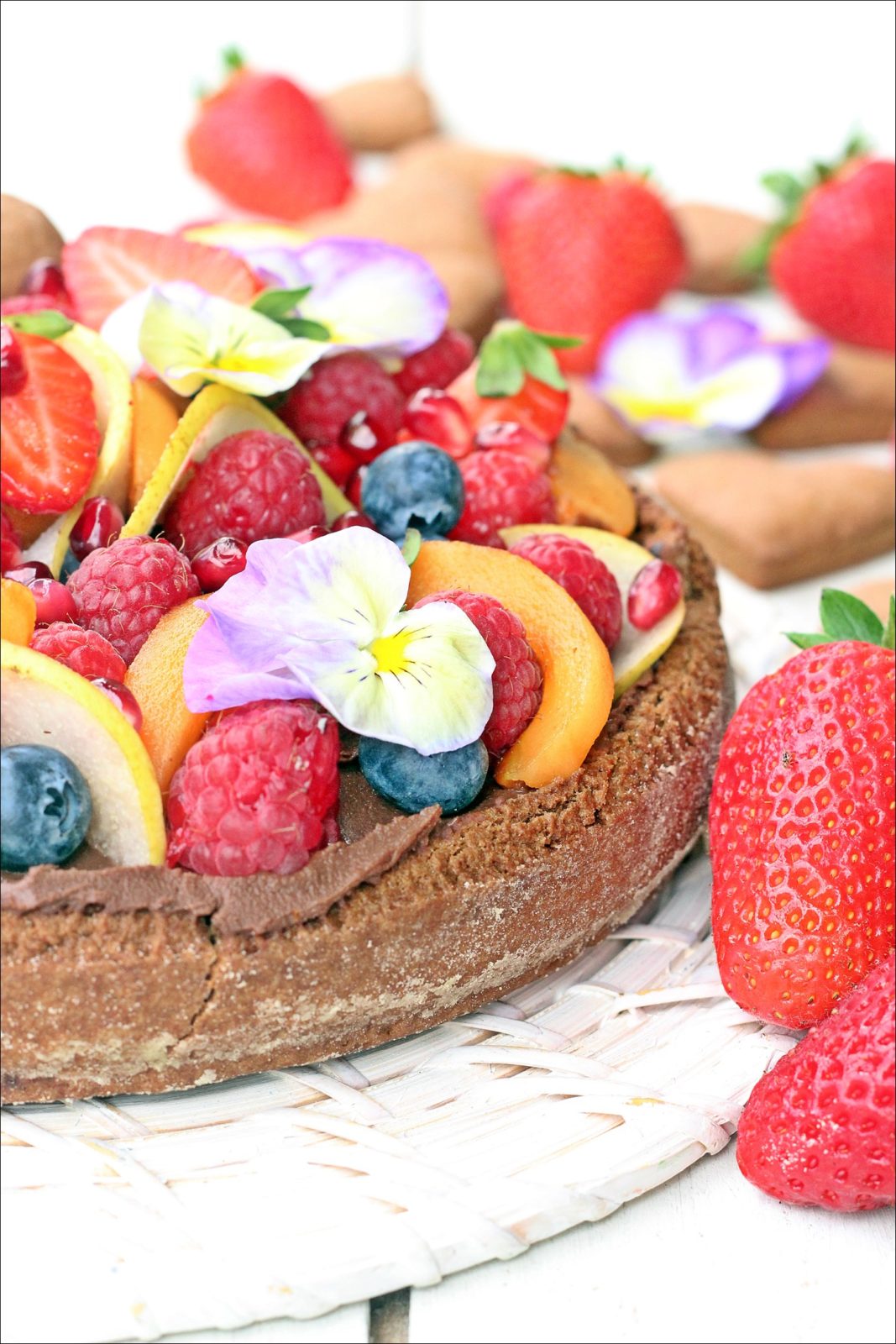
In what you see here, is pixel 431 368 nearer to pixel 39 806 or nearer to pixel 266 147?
pixel 39 806

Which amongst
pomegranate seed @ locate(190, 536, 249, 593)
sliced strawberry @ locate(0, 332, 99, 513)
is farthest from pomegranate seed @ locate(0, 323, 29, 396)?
pomegranate seed @ locate(190, 536, 249, 593)

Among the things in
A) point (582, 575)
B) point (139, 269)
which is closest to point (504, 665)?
point (582, 575)

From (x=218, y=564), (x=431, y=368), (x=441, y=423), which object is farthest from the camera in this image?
(x=431, y=368)

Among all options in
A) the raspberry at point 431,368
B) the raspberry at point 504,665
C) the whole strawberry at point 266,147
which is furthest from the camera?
the whole strawberry at point 266,147

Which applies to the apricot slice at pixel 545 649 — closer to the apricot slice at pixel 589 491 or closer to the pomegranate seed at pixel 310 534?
the pomegranate seed at pixel 310 534

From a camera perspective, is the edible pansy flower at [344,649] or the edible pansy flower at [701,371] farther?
the edible pansy flower at [701,371]

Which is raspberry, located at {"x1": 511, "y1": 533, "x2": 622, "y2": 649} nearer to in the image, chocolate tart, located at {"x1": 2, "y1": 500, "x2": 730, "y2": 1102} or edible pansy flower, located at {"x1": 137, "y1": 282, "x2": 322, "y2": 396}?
chocolate tart, located at {"x1": 2, "y1": 500, "x2": 730, "y2": 1102}

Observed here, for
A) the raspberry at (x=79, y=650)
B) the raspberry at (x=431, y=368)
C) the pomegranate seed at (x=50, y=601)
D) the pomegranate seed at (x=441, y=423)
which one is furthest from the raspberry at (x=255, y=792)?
the raspberry at (x=431, y=368)
